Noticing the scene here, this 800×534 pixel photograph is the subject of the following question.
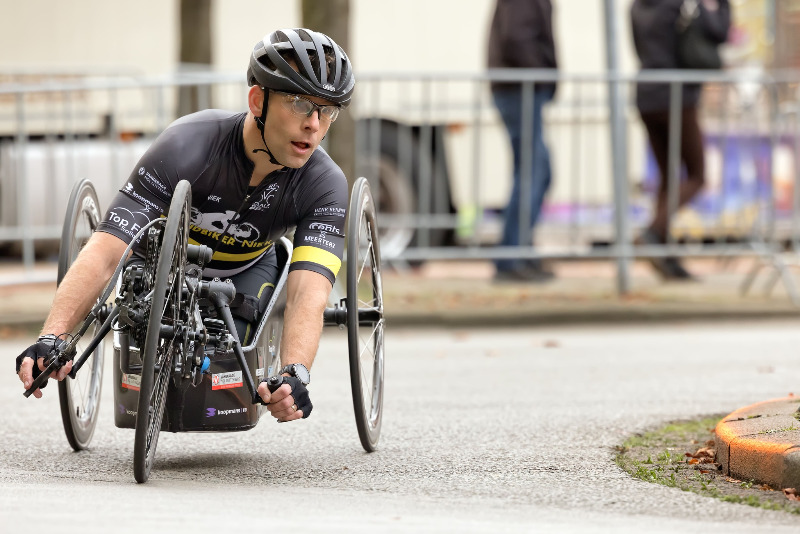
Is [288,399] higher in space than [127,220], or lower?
lower

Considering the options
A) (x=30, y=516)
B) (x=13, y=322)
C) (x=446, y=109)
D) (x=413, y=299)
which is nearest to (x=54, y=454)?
(x=30, y=516)

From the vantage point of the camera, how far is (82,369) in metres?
5.45

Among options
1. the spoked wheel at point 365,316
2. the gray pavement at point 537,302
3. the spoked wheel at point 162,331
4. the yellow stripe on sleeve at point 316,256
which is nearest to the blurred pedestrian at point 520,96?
the gray pavement at point 537,302

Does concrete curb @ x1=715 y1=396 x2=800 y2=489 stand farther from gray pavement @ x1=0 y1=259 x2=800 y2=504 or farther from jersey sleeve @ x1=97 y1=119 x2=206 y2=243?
gray pavement @ x1=0 y1=259 x2=800 y2=504

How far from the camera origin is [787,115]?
10.6 metres

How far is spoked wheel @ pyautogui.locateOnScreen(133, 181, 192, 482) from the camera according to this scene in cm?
421

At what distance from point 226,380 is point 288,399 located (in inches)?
15.6

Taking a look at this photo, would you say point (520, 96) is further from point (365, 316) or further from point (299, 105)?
point (299, 105)

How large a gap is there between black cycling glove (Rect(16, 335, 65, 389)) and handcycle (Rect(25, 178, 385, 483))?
0.06 ft

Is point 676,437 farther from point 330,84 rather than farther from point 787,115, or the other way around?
point 787,115

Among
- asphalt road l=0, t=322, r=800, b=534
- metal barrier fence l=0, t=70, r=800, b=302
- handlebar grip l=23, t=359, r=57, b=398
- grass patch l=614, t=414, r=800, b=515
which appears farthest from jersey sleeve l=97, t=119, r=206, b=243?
metal barrier fence l=0, t=70, r=800, b=302

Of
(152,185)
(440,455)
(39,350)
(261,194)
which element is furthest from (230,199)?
(440,455)

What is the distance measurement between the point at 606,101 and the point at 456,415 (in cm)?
531

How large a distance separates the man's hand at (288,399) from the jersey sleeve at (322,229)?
22.3 inches
